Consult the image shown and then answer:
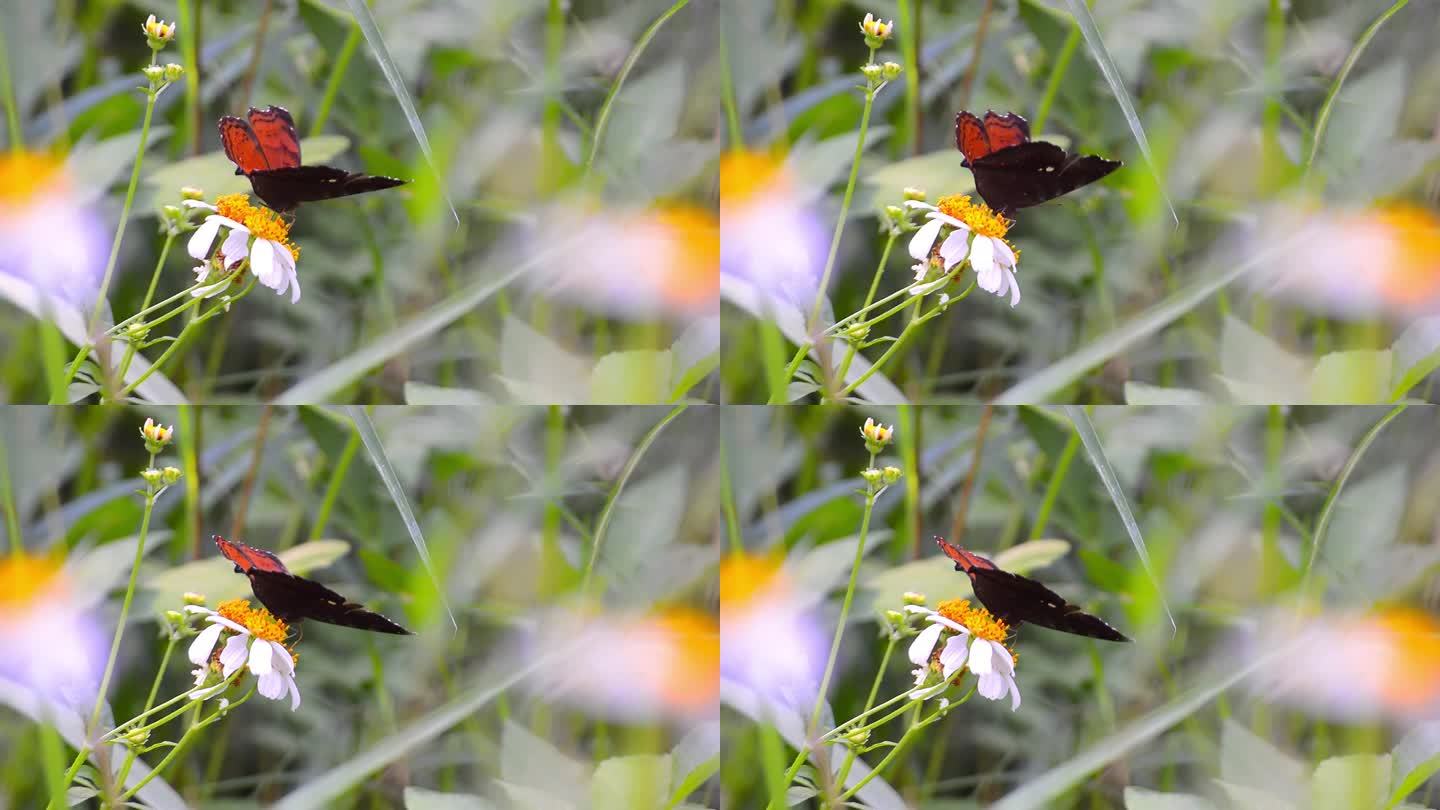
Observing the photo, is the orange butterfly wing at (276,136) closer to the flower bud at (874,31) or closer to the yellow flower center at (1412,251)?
the flower bud at (874,31)

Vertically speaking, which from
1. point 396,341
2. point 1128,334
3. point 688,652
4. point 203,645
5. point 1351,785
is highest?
point 396,341

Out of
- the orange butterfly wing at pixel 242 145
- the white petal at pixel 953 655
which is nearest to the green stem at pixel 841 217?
the white petal at pixel 953 655

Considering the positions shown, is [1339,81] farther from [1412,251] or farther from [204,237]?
[204,237]

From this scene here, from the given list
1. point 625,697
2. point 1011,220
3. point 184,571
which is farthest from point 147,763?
point 1011,220

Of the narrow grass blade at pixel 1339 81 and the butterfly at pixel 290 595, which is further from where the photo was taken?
the narrow grass blade at pixel 1339 81

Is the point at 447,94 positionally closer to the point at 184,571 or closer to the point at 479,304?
the point at 479,304

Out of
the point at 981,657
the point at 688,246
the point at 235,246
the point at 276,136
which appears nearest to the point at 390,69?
the point at 276,136
